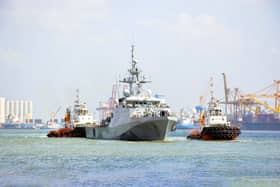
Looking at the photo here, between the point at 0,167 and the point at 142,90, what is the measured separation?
35.6m

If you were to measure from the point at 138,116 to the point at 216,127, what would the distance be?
48.6 feet

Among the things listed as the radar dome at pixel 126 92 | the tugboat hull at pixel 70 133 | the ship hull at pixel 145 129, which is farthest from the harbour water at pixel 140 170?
the tugboat hull at pixel 70 133

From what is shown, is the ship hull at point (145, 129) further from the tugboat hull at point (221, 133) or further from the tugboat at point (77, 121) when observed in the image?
the tugboat at point (77, 121)

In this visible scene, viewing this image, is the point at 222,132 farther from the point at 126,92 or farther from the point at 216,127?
the point at 126,92

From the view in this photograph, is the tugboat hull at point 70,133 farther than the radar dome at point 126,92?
Yes

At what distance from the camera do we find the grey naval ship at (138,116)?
6419 centimetres

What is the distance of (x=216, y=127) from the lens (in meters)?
76.2

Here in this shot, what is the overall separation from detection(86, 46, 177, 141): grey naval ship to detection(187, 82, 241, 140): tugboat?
34.3 ft

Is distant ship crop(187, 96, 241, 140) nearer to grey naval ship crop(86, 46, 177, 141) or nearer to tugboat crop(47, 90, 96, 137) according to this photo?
grey naval ship crop(86, 46, 177, 141)

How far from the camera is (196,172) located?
1401 inches

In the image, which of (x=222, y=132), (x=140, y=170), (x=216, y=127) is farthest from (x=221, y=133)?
(x=140, y=170)

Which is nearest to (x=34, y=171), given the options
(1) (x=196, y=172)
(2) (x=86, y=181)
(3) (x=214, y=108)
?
(2) (x=86, y=181)

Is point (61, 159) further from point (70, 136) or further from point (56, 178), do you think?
point (70, 136)

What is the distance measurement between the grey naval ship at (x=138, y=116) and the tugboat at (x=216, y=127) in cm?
1044
